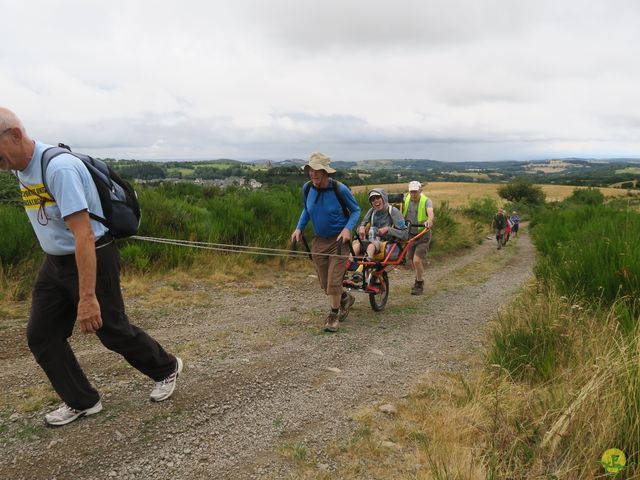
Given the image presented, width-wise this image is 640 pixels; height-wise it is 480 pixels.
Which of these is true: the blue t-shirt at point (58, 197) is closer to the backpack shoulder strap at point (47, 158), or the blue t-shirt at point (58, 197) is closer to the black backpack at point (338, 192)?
the backpack shoulder strap at point (47, 158)

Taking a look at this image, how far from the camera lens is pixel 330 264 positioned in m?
5.59

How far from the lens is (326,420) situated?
10.7ft

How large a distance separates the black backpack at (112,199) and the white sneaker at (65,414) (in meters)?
1.34

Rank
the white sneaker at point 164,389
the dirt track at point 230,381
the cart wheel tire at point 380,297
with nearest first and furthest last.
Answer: the dirt track at point 230,381
the white sneaker at point 164,389
the cart wheel tire at point 380,297

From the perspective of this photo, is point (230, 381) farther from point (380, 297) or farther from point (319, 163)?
point (380, 297)

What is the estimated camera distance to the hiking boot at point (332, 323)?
5398mm

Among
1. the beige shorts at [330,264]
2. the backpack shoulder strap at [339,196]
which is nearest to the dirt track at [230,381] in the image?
the beige shorts at [330,264]

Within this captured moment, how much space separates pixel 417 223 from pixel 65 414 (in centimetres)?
652

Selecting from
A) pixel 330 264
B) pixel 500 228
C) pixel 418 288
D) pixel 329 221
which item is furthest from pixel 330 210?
pixel 500 228

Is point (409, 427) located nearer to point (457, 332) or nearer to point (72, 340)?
point (457, 332)

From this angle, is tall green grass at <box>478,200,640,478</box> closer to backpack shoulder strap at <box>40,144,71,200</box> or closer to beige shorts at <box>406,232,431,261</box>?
beige shorts at <box>406,232,431,261</box>

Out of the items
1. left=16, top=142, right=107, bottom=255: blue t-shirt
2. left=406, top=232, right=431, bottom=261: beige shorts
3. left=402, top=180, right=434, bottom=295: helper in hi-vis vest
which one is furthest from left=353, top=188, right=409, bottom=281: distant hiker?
left=16, top=142, right=107, bottom=255: blue t-shirt

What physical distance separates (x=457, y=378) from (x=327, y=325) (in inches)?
77.0

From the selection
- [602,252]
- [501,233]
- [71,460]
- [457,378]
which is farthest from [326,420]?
[501,233]
